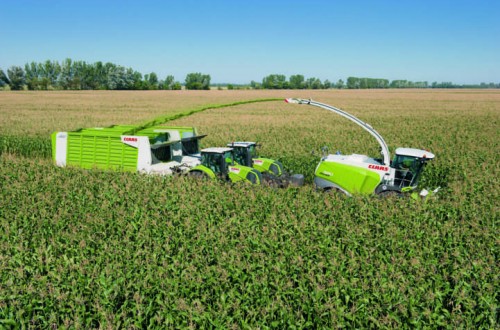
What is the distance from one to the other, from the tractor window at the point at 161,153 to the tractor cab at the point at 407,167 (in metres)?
7.74

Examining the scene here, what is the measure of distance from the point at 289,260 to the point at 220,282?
4.24 feet

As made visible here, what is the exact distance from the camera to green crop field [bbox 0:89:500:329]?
17.2 feet

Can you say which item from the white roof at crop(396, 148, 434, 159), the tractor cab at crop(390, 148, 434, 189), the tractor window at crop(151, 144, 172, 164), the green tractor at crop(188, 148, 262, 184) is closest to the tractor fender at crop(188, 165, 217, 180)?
the green tractor at crop(188, 148, 262, 184)

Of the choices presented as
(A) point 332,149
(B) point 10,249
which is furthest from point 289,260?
(A) point 332,149

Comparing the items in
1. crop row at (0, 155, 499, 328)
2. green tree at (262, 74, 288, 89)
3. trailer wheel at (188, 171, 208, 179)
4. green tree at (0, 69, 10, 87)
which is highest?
green tree at (262, 74, 288, 89)

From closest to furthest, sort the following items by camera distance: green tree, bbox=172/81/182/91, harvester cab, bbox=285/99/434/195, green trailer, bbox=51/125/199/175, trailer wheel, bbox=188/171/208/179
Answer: harvester cab, bbox=285/99/434/195
trailer wheel, bbox=188/171/208/179
green trailer, bbox=51/125/199/175
green tree, bbox=172/81/182/91

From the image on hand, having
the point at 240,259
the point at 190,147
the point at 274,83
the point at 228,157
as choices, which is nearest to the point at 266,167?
the point at 228,157

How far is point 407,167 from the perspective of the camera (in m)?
11.4

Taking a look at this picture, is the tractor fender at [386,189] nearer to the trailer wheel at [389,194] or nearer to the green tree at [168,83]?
the trailer wheel at [389,194]

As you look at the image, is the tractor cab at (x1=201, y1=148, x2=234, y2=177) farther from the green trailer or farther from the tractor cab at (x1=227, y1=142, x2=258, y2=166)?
the green trailer

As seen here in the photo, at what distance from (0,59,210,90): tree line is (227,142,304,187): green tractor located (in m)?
99.0

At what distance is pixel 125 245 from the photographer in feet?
24.5

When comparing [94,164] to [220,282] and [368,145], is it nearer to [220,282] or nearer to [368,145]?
[220,282]

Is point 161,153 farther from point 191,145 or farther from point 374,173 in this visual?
point 374,173
